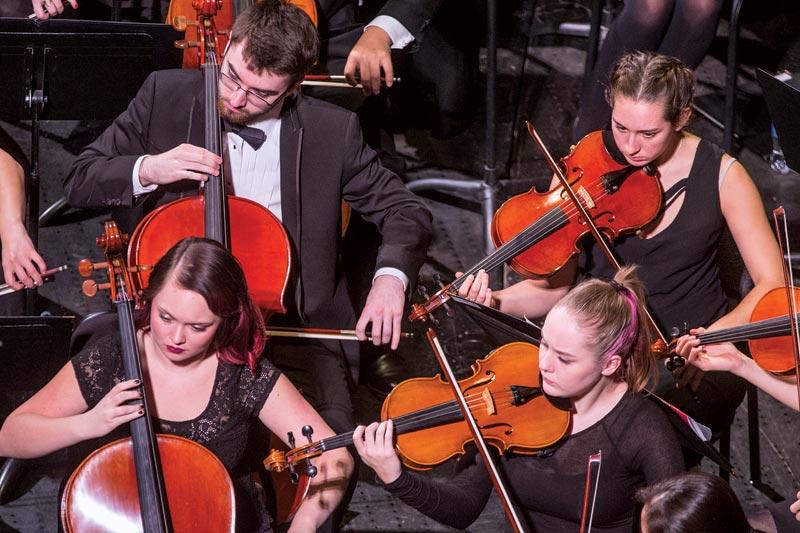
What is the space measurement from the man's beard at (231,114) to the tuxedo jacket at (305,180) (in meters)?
0.09

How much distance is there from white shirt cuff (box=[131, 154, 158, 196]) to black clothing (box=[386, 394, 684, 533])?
3.18ft

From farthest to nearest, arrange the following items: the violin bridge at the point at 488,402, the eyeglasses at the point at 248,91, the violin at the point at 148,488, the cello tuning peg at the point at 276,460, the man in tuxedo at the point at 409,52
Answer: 1. the man in tuxedo at the point at 409,52
2. the eyeglasses at the point at 248,91
3. the violin bridge at the point at 488,402
4. the cello tuning peg at the point at 276,460
5. the violin at the point at 148,488

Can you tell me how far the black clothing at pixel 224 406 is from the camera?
230cm

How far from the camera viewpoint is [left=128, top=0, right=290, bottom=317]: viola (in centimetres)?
253

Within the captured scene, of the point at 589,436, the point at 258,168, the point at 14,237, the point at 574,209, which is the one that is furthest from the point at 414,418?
the point at 14,237

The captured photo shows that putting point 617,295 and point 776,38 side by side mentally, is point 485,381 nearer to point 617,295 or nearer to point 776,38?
point 617,295

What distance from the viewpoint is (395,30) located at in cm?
323

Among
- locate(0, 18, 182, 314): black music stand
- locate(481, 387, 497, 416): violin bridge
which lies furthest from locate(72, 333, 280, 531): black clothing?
locate(0, 18, 182, 314): black music stand

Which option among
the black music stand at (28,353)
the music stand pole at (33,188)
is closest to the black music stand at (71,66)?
the music stand pole at (33,188)

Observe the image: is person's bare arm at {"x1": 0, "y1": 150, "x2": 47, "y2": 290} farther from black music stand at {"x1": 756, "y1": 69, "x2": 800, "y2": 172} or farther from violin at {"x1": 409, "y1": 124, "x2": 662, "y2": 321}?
black music stand at {"x1": 756, "y1": 69, "x2": 800, "y2": 172}

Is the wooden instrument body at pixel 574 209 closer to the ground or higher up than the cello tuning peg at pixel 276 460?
higher up

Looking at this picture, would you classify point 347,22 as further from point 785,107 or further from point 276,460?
point 276,460

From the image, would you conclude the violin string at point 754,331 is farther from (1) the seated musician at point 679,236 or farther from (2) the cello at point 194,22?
(2) the cello at point 194,22

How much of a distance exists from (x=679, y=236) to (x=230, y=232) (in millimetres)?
1106
